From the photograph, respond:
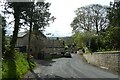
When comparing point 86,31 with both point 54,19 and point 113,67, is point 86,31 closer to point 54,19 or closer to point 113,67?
point 54,19

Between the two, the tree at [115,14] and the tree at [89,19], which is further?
the tree at [89,19]

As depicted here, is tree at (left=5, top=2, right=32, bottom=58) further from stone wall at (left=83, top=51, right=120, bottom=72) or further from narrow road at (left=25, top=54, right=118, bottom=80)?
stone wall at (left=83, top=51, right=120, bottom=72)

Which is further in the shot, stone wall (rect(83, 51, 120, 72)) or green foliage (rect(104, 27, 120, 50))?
green foliage (rect(104, 27, 120, 50))

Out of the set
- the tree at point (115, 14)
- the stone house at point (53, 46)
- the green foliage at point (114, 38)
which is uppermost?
the tree at point (115, 14)

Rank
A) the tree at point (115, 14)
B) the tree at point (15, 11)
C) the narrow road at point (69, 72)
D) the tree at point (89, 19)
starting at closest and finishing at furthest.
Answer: the narrow road at point (69, 72)
the tree at point (15, 11)
the tree at point (115, 14)
the tree at point (89, 19)

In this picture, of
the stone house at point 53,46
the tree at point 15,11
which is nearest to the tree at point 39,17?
the tree at point 15,11

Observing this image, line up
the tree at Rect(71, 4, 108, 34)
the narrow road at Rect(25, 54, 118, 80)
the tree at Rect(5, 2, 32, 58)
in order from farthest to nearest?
the tree at Rect(71, 4, 108, 34) → the tree at Rect(5, 2, 32, 58) → the narrow road at Rect(25, 54, 118, 80)

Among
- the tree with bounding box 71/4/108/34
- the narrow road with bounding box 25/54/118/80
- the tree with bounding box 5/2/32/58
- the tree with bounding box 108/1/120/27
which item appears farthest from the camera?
the tree with bounding box 71/4/108/34

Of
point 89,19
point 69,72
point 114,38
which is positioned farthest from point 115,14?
point 89,19

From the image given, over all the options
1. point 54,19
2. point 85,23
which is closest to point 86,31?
point 85,23

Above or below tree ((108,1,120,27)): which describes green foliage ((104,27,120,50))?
below

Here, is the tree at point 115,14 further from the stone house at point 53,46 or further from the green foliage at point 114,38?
the stone house at point 53,46

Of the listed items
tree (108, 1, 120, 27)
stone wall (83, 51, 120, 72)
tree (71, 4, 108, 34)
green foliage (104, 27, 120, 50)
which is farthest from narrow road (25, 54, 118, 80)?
tree (71, 4, 108, 34)

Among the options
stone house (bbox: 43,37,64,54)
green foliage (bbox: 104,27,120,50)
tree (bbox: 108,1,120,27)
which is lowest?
stone house (bbox: 43,37,64,54)
